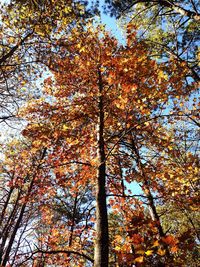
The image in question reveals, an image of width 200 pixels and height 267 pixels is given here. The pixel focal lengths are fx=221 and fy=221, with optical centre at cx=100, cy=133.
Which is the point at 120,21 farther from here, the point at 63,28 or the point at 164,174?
the point at 164,174

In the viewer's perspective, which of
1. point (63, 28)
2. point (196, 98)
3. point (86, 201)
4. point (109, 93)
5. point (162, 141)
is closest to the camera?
point (63, 28)

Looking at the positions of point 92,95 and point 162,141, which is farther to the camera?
point 162,141

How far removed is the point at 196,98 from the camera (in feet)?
33.9

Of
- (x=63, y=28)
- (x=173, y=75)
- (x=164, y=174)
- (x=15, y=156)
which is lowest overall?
(x=164, y=174)

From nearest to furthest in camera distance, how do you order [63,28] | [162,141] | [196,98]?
[63,28] → [162,141] → [196,98]

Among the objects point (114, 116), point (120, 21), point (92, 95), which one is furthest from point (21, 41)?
point (120, 21)

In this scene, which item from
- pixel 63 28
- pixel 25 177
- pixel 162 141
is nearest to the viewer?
pixel 63 28

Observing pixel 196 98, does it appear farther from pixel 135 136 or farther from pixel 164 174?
pixel 164 174

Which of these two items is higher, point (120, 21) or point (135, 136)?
point (120, 21)

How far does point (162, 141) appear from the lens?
9.37 m

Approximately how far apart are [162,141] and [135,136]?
1201mm

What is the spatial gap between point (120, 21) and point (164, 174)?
7.52m

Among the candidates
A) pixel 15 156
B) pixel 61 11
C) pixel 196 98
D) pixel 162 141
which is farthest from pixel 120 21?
pixel 15 156

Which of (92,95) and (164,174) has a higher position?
(92,95)
